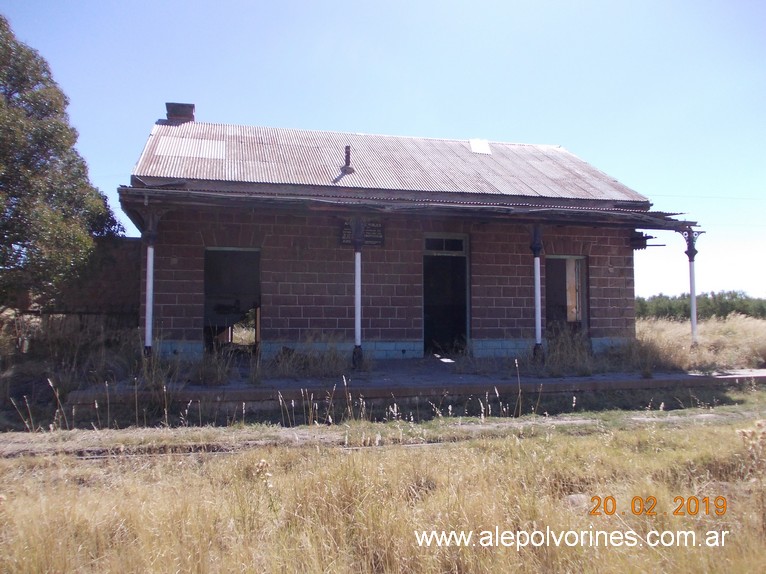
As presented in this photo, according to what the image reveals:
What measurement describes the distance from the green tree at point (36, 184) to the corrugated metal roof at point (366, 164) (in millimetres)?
1509

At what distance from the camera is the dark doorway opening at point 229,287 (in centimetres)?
1241

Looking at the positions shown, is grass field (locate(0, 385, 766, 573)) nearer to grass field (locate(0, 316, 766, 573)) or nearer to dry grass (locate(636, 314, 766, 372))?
grass field (locate(0, 316, 766, 573))

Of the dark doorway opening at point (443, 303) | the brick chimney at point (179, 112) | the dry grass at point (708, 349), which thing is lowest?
the dry grass at point (708, 349)

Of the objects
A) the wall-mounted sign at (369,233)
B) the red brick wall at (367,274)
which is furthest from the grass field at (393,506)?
the wall-mounted sign at (369,233)

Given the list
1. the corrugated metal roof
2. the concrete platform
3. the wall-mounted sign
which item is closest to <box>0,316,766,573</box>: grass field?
the concrete platform

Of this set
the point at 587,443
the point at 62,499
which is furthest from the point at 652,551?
the point at 62,499

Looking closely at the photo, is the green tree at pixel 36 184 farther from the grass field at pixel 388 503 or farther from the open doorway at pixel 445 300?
the open doorway at pixel 445 300

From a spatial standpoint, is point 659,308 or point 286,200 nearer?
point 286,200

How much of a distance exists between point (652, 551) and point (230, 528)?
2.49 metres

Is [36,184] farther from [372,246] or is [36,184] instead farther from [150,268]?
[372,246]

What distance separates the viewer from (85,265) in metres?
11.3

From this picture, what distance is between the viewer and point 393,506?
12.3 ft

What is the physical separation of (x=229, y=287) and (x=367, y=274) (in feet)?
10.4

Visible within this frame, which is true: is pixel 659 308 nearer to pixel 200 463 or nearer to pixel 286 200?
pixel 286 200
